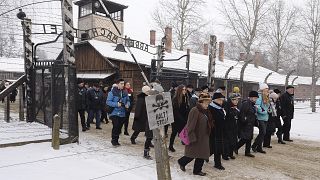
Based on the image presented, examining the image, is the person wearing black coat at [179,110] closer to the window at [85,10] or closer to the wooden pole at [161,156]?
the wooden pole at [161,156]

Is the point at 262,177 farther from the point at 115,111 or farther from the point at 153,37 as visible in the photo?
the point at 153,37

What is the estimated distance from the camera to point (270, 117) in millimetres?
9477

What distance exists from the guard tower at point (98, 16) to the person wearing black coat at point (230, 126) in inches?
687

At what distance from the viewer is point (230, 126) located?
26.1 feet

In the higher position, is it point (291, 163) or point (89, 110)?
point (89, 110)

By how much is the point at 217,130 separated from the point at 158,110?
3.26m

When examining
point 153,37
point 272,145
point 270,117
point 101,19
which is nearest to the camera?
point 270,117

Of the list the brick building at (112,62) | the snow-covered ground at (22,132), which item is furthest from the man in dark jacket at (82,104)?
the brick building at (112,62)

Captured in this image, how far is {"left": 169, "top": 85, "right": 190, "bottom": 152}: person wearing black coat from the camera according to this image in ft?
28.1

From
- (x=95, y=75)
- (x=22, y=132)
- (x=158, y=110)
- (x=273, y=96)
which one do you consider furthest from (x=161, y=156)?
(x=95, y=75)

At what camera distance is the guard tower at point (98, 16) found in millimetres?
24453

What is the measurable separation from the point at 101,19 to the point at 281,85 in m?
19.9

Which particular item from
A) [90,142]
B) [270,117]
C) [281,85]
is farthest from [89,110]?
[281,85]

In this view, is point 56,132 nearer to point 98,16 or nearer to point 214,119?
point 214,119
